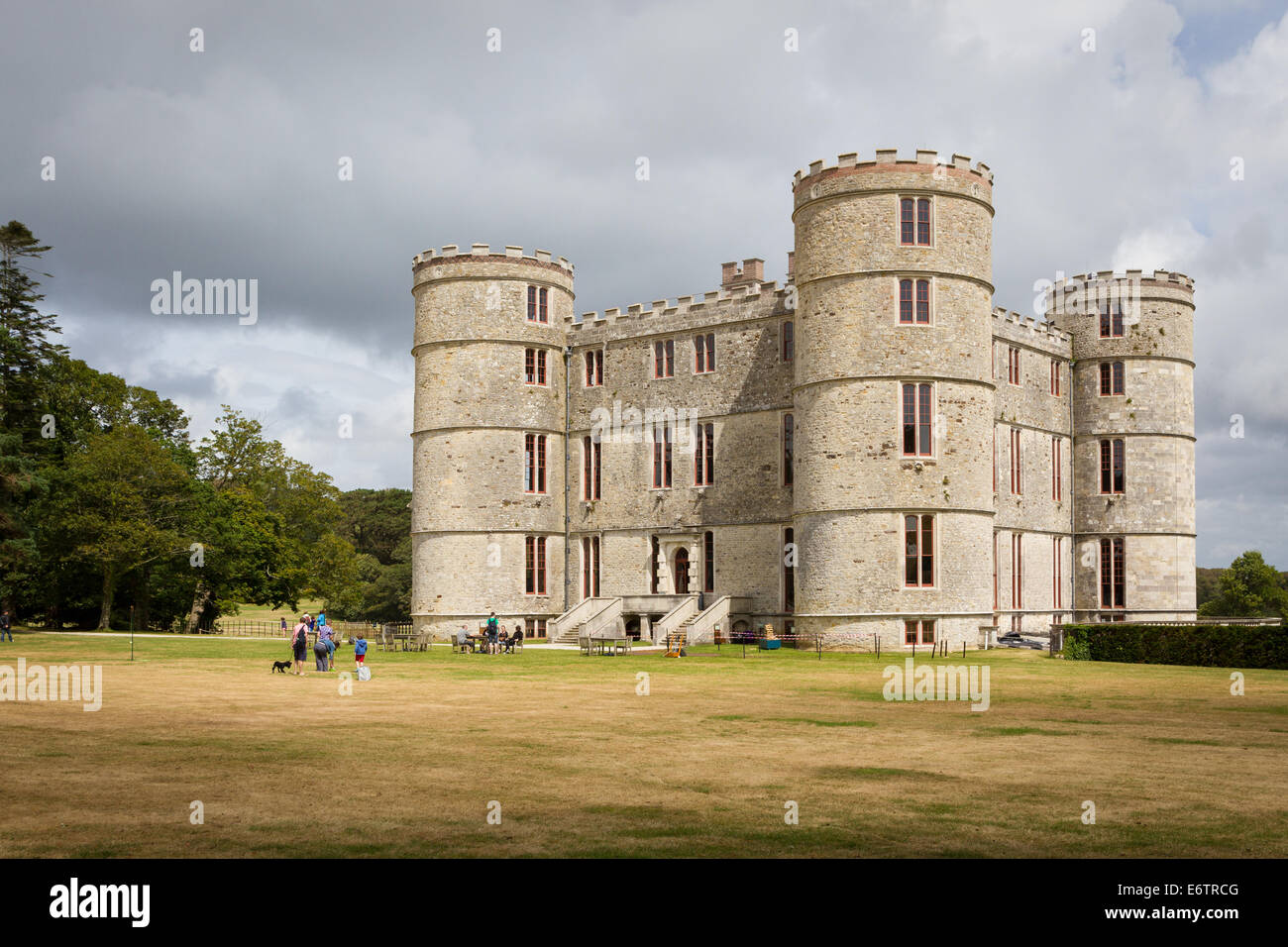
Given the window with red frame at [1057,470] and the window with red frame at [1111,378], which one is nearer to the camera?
the window with red frame at [1057,470]

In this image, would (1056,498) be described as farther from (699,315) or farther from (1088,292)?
(699,315)

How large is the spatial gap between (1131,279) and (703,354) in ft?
62.3

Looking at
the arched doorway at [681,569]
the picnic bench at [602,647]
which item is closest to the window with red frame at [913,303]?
the arched doorway at [681,569]

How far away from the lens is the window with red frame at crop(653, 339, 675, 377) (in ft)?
160

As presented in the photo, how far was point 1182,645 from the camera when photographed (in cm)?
3369

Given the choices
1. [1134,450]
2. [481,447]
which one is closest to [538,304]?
[481,447]

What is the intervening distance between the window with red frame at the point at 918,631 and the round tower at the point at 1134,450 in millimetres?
14222

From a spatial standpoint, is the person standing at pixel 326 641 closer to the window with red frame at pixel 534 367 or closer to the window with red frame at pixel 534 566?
the window with red frame at pixel 534 566

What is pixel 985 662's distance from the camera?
32875 millimetres

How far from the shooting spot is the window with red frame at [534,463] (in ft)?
164

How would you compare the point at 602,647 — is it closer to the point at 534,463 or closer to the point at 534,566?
the point at 534,566

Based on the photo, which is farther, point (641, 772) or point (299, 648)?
point (299, 648)

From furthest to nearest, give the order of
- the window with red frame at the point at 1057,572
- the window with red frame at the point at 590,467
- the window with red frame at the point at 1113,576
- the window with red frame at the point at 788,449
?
1. the window with red frame at the point at 590,467
2. the window with red frame at the point at 1113,576
3. the window with red frame at the point at 1057,572
4. the window with red frame at the point at 788,449
